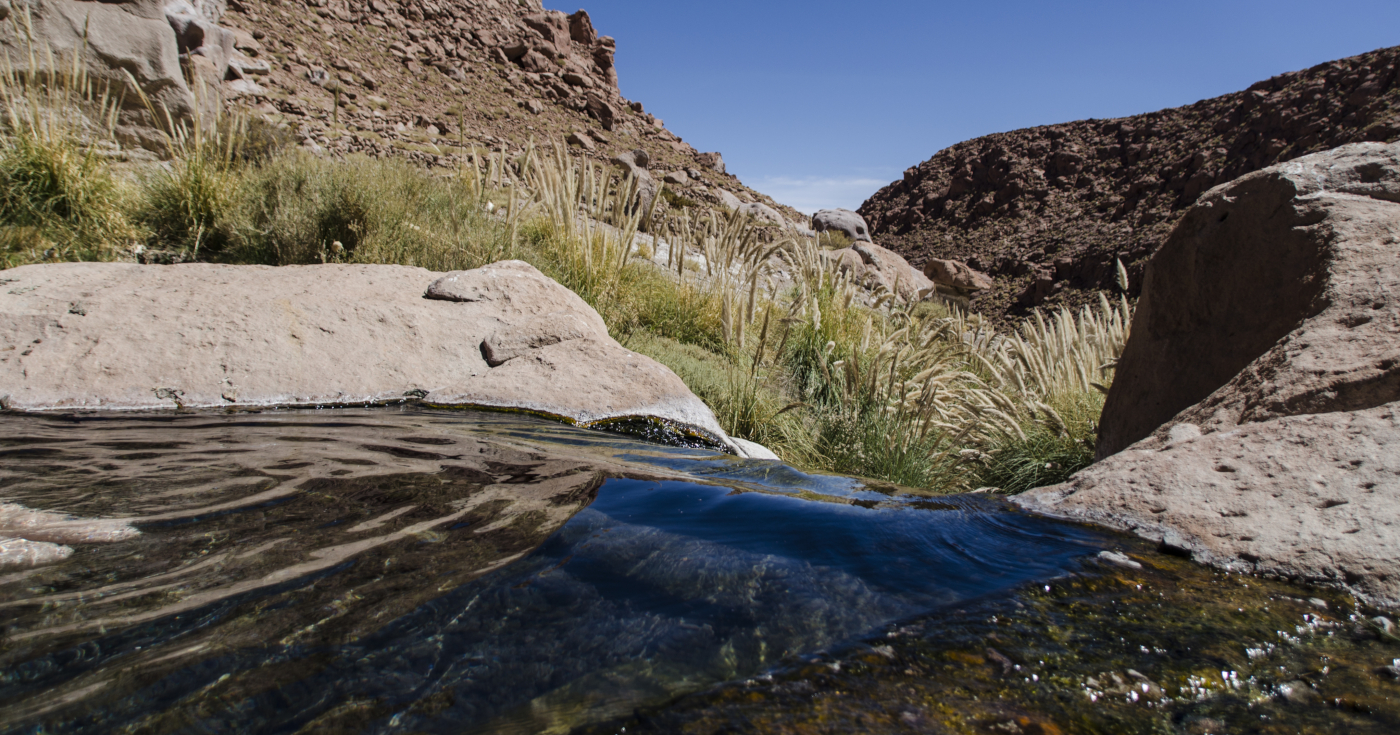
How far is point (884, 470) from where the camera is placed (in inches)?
140

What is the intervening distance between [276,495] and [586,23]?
60522 mm

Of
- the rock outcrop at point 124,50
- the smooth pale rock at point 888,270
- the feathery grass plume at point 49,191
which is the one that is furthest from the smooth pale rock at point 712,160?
the feathery grass plume at point 49,191

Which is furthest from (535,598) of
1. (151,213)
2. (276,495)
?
(151,213)

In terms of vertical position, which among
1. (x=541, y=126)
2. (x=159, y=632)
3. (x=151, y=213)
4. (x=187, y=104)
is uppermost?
(x=541, y=126)

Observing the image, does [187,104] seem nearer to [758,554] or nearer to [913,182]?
[758,554]

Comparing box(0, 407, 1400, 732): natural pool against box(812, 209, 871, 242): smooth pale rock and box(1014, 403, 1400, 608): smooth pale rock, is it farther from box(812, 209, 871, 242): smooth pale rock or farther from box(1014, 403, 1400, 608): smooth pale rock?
box(812, 209, 871, 242): smooth pale rock

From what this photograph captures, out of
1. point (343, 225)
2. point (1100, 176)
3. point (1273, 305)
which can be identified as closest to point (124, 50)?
point (343, 225)

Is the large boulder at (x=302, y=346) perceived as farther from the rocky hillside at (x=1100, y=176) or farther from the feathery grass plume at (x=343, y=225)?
the rocky hillside at (x=1100, y=176)

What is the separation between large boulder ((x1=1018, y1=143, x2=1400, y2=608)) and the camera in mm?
1619

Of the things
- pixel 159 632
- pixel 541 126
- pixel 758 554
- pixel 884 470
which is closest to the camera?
pixel 159 632

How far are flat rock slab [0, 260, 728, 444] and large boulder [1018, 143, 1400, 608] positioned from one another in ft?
7.33

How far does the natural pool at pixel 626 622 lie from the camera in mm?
952

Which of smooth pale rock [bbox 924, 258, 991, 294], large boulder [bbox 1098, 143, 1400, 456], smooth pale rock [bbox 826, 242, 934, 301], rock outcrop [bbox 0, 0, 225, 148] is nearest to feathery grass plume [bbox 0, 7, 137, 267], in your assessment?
rock outcrop [bbox 0, 0, 225, 148]

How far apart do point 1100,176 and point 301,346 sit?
62.2 meters
